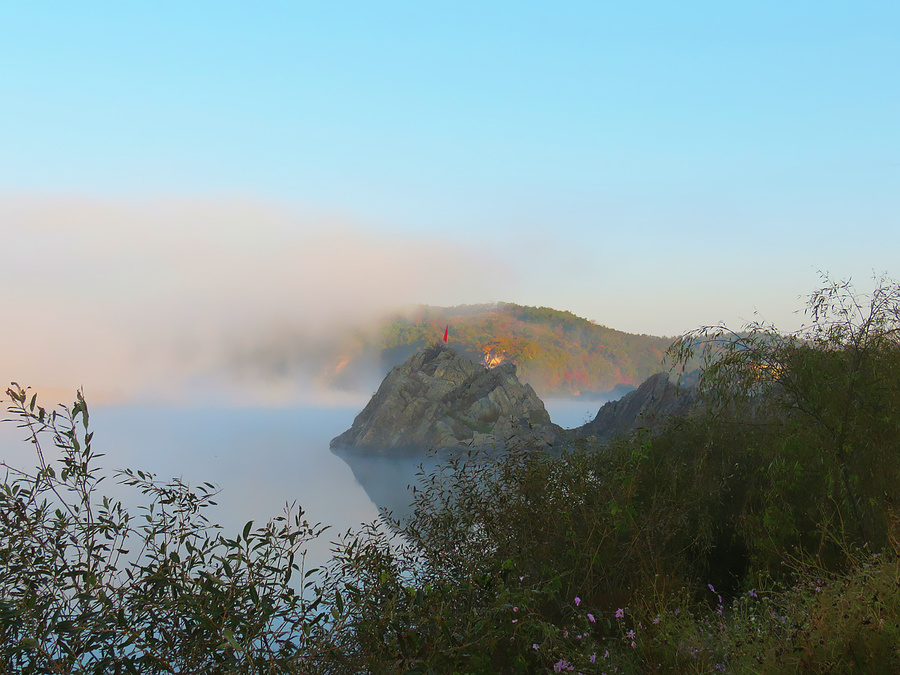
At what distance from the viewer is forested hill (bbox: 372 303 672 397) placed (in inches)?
5266

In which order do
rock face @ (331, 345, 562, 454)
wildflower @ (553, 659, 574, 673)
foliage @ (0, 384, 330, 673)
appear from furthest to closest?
rock face @ (331, 345, 562, 454)
wildflower @ (553, 659, 574, 673)
foliage @ (0, 384, 330, 673)

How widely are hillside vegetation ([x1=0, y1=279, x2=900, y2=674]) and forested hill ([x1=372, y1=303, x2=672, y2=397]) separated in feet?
379

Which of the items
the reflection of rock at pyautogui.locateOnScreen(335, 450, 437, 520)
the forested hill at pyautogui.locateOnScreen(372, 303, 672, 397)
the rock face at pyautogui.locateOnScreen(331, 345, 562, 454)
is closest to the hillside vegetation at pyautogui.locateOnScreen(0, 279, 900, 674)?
the reflection of rock at pyautogui.locateOnScreen(335, 450, 437, 520)

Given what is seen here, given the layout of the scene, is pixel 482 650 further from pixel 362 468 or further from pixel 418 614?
pixel 362 468

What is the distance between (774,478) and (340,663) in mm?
7541

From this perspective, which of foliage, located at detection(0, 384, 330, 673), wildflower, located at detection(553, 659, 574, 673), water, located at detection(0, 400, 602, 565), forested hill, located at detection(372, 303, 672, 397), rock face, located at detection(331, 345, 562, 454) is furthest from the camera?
forested hill, located at detection(372, 303, 672, 397)

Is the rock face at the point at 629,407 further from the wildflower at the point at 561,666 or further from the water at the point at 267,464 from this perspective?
the wildflower at the point at 561,666

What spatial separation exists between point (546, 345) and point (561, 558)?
13687cm

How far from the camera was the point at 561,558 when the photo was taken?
Result: 8.77m

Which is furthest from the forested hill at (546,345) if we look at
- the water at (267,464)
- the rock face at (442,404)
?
the rock face at (442,404)

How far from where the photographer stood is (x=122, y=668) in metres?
3.93

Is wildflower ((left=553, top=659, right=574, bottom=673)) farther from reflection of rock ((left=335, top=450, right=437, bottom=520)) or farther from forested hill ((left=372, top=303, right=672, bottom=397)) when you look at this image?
forested hill ((left=372, top=303, right=672, bottom=397))

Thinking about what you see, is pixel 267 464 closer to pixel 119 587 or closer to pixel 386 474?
pixel 386 474

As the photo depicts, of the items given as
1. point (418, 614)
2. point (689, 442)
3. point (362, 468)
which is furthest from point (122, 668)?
point (362, 468)
